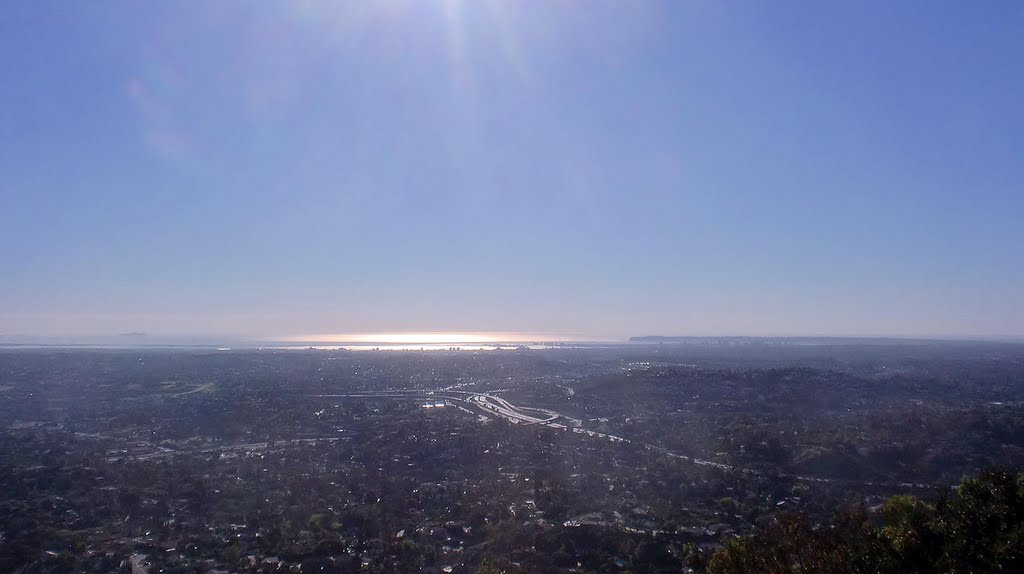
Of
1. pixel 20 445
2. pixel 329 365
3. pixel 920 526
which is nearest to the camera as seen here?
pixel 920 526

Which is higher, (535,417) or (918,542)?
(918,542)

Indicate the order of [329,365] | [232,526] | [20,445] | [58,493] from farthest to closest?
[329,365], [20,445], [58,493], [232,526]

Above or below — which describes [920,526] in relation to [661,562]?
above

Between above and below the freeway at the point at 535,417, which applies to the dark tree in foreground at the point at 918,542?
above

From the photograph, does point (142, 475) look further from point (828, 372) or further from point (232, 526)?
point (828, 372)

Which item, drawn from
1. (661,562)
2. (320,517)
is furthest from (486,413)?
(661,562)

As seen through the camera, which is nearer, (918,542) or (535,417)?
(918,542)

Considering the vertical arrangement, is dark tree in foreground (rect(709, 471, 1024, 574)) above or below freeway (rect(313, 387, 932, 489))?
above

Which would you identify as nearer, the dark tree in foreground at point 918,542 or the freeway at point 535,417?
the dark tree in foreground at point 918,542

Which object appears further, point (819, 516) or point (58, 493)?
point (58, 493)

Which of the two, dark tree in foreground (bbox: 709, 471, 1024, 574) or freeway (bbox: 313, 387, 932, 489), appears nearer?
dark tree in foreground (bbox: 709, 471, 1024, 574)
